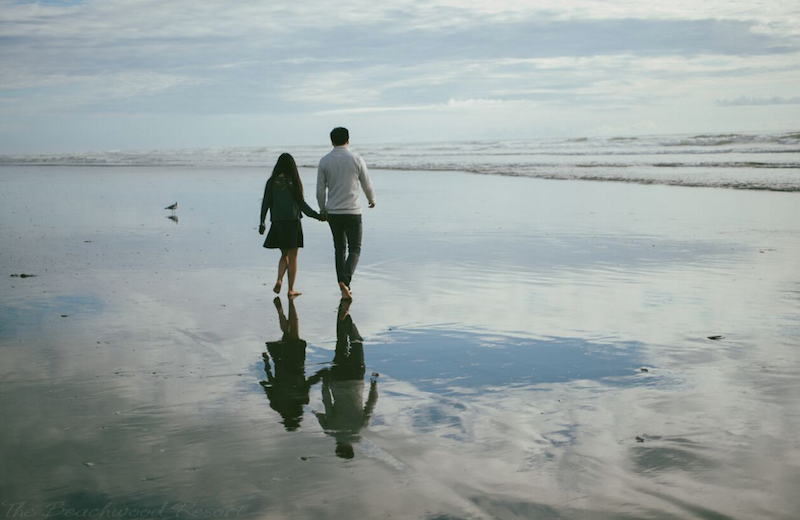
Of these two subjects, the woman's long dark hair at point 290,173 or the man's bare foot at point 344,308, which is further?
the woman's long dark hair at point 290,173

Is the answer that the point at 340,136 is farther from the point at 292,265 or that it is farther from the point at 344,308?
the point at 344,308

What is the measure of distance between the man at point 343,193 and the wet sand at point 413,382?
602mm

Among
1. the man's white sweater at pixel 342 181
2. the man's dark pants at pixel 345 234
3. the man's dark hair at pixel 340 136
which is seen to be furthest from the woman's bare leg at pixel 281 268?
the man's dark hair at pixel 340 136

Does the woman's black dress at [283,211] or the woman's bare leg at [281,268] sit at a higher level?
the woman's black dress at [283,211]

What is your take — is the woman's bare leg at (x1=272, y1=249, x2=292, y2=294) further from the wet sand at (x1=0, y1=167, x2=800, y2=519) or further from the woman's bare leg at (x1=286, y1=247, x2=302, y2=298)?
the wet sand at (x1=0, y1=167, x2=800, y2=519)

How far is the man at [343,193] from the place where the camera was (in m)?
9.62

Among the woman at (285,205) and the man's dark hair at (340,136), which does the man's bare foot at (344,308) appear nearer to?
the woman at (285,205)

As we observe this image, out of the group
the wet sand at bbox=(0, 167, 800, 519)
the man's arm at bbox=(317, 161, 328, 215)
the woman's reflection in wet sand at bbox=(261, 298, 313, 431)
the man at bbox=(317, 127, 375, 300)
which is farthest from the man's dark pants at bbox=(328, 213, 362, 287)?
the woman's reflection in wet sand at bbox=(261, 298, 313, 431)

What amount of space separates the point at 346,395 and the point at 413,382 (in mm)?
549

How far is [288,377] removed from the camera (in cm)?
600

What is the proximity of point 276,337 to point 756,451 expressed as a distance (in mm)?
4279

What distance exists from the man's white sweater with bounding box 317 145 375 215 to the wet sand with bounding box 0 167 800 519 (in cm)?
105

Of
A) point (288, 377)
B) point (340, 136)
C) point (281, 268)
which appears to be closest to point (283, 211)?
point (281, 268)

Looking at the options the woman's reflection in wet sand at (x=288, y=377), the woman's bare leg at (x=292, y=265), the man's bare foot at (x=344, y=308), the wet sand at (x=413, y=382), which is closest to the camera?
the wet sand at (x=413, y=382)
